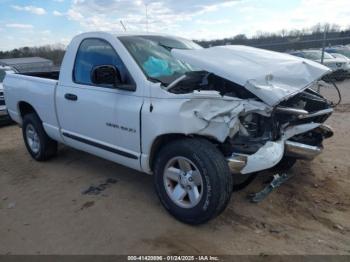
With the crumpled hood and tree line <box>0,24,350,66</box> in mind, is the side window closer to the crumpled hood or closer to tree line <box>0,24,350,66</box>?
the crumpled hood

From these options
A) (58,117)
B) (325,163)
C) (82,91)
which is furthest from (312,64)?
(58,117)

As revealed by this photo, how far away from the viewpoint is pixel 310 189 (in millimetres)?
4371

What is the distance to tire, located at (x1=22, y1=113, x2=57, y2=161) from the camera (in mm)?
5703

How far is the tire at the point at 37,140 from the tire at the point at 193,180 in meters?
2.68

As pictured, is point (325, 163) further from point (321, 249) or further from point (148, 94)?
point (148, 94)

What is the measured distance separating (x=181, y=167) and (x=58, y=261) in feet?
4.56

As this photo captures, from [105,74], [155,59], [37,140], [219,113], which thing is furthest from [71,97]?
[219,113]

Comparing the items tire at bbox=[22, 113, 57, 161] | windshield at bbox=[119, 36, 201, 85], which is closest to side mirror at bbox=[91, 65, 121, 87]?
windshield at bbox=[119, 36, 201, 85]

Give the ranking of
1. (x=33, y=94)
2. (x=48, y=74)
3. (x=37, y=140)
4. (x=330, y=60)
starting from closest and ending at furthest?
(x=33, y=94) → (x=37, y=140) → (x=48, y=74) → (x=330, y=60)

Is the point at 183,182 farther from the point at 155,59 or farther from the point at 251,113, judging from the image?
the point at 155,59

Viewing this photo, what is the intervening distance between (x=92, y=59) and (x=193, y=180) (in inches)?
84.1

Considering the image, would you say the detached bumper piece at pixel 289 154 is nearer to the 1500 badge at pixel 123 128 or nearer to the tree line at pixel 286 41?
the 1500 badge at pixel 123 128

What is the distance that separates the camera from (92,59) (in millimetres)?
4625

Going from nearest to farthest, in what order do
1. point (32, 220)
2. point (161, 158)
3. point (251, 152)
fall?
point (251, 152) → point (161, 158) → point (32, 220)
